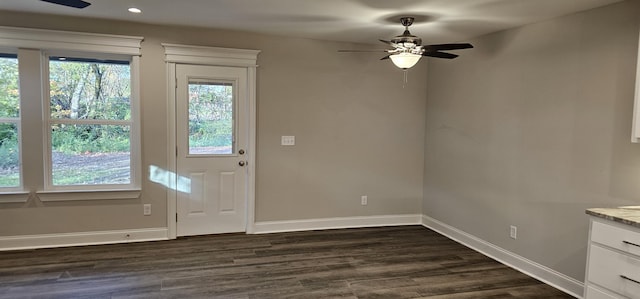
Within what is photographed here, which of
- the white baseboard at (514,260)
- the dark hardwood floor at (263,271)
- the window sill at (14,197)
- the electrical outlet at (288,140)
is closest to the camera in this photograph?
the dark hardwood floor at (263,271)

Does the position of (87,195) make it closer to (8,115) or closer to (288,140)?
(8,115)

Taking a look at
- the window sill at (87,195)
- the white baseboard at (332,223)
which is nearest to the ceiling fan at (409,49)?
the white baseboard at (332,223)

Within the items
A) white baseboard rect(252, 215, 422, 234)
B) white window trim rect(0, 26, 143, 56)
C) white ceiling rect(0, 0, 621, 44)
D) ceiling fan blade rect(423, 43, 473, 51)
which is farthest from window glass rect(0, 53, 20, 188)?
ceiling fan blade rect(423, 43, 473, 51)

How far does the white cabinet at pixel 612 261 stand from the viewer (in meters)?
2.31

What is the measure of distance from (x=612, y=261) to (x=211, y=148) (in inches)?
149

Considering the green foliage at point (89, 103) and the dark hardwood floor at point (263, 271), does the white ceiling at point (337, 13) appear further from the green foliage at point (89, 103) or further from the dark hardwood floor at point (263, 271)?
the dark hardwood floor at point (263, 271)

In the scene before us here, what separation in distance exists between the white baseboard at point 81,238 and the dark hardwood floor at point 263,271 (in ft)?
0.38

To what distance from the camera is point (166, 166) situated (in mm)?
4344

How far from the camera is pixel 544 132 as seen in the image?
141 inches

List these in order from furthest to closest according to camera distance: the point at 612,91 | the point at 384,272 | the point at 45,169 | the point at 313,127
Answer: the point at 313,127
the point at 45,169
the point at 384,272
the point at 612,91

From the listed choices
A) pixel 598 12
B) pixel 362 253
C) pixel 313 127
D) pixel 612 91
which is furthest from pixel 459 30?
pixel 362 253

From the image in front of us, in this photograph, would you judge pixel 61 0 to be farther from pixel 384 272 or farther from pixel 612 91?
pixel 612 91

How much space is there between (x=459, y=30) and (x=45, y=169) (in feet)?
14.8

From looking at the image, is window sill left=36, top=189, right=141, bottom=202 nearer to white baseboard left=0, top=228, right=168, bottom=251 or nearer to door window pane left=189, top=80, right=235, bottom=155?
white baseboard left=0, top=228, right=168, bottom=251
